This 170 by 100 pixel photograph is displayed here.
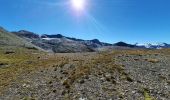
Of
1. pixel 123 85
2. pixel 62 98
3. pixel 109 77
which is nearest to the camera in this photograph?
pixel 62 98

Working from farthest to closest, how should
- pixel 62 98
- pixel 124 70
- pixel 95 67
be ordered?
pixel 95 67 → pixel 124 70 → pixel 62 98

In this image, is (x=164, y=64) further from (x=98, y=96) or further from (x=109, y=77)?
(x=98, y=96)

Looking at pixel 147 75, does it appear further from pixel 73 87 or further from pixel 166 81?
pixel 73 87

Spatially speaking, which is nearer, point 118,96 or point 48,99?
point 118,96

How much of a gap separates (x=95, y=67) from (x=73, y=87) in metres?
11.5

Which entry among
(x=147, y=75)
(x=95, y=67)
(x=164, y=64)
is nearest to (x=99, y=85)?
(x=147, y=75)

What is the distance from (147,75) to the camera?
36656 mm

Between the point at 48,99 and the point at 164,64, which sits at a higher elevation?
the point at 164,64

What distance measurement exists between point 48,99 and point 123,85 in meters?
8.67

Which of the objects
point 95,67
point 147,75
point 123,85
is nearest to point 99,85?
point 123,85

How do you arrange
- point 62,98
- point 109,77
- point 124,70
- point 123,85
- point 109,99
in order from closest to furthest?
point 109,99, point 62,98, point 123,85, point 109,77, point 124,70

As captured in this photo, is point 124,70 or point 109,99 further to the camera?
point 124,70

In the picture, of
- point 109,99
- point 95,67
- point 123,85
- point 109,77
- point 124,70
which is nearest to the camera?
point 109,99

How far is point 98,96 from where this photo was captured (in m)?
29.1
